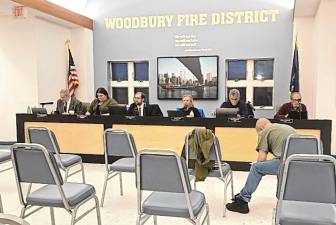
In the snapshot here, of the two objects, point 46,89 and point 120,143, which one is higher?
point 46,89

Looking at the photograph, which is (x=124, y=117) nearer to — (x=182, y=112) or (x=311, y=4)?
(x=182, y=112)

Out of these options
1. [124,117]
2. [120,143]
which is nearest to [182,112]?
[124,117]

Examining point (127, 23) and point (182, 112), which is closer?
point (182, 112)

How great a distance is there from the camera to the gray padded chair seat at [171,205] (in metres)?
2.36

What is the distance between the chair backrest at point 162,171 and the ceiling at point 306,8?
507cm

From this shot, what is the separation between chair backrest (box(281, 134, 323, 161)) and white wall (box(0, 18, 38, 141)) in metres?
5.80

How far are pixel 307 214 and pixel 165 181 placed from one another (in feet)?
3.06

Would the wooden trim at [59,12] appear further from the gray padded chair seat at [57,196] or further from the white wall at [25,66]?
the gray padded chair seat at [57,196]

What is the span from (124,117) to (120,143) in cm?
182

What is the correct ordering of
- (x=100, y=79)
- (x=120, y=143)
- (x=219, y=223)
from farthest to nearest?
(x=100, y=79) → (x=120, y=143) → (x=219, y=223)

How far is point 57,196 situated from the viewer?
260 centimetres

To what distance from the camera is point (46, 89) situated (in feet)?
25.5

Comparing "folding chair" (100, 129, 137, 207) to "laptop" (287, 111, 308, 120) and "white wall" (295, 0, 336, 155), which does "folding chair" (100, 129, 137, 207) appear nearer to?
"laptop" (287, 111, 308, 120)

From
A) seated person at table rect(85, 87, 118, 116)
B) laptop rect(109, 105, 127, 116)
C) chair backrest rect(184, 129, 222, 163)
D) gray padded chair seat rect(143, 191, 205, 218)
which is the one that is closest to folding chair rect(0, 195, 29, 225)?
gray padded chair seat rect(143, 191, 205, 218)
